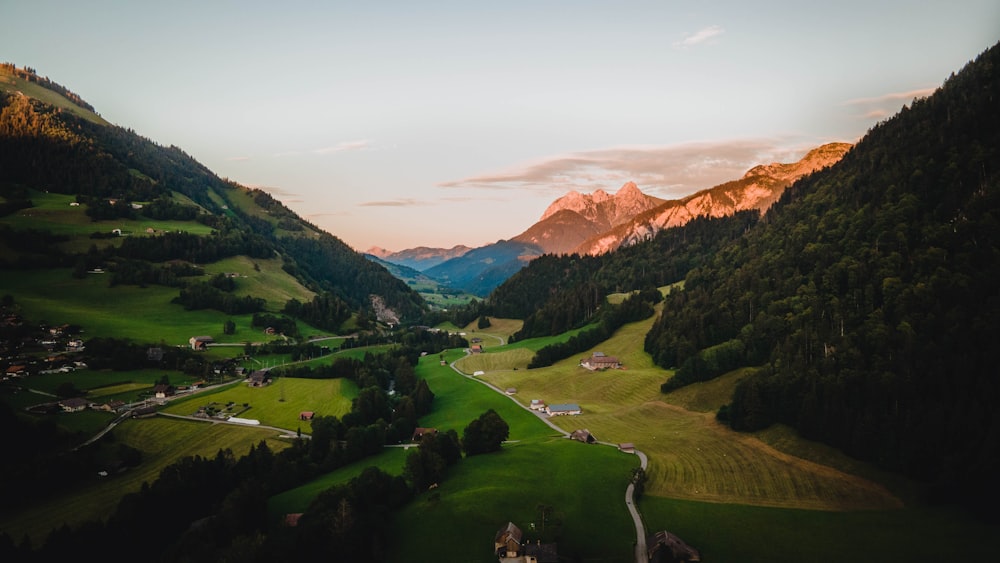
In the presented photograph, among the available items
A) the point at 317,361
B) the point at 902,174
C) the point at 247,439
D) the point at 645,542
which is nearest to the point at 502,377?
the point at 317,361

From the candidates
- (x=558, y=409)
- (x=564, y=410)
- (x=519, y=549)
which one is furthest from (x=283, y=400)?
(x=519, y=549)

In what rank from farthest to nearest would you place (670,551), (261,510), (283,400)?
(283,400), (261,510), (670,551)

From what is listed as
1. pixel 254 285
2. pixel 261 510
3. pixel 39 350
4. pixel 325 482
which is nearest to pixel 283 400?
pixel 325 482

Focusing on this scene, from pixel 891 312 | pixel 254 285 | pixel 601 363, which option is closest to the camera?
pixel 891 312

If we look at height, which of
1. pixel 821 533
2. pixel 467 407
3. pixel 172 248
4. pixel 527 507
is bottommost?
pixel 467 407

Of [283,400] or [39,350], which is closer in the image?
[283,400]

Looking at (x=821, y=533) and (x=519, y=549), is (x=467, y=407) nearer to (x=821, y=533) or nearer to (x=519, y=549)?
(x=519, y=549)

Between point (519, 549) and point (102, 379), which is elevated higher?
point (102, 379)

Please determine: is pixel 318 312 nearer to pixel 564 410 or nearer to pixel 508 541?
pixel 564 410

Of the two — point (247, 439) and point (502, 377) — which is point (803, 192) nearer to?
point (502, 377)
